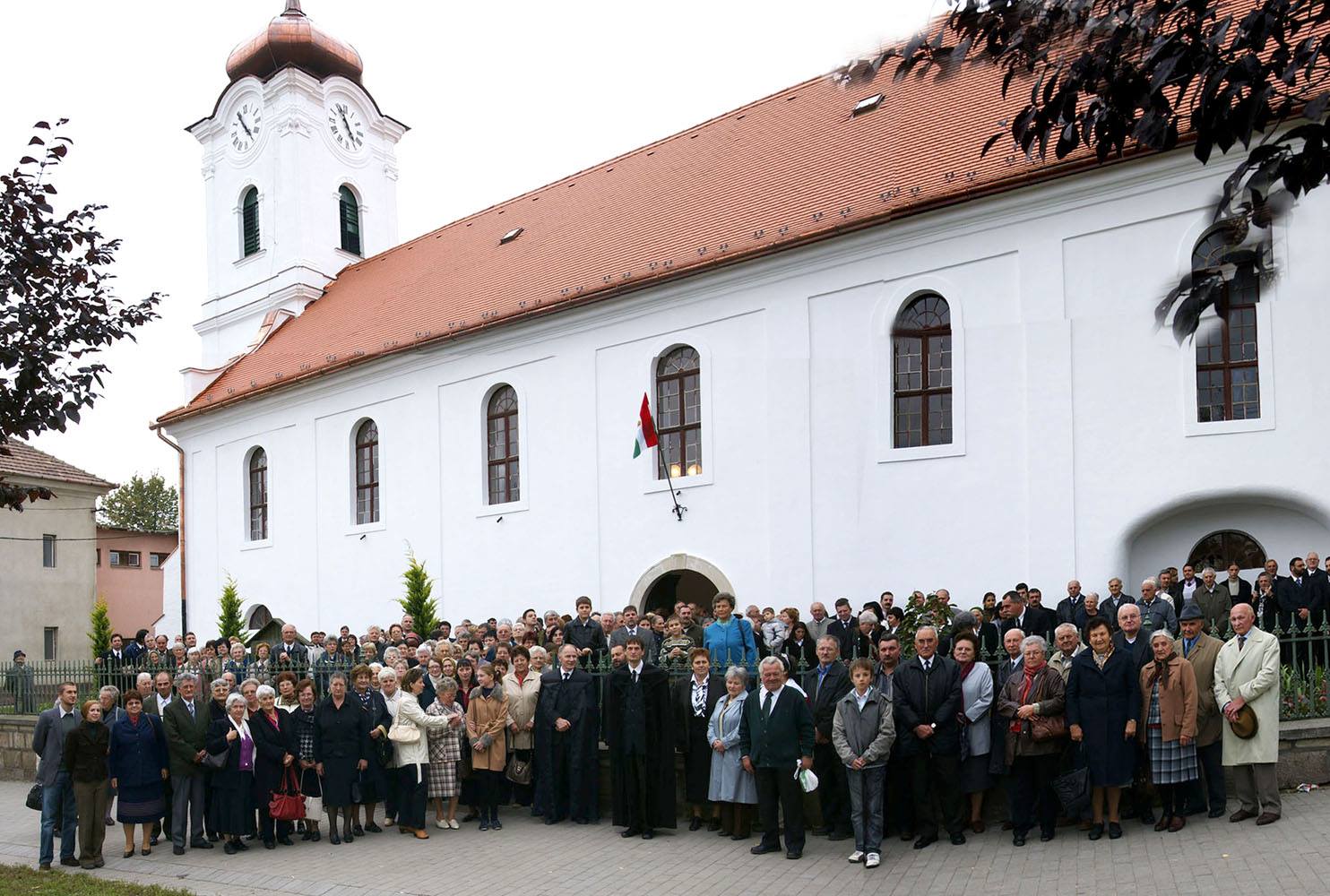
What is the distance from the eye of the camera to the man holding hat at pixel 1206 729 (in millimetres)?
8875

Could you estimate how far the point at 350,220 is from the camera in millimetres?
32781

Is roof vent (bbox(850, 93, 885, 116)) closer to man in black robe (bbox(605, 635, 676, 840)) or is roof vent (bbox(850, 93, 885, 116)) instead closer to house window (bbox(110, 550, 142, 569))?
man in black robe (bbox(605, 635, 676, 840))

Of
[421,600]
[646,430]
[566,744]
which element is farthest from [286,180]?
[566,744]

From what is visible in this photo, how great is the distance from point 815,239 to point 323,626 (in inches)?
538

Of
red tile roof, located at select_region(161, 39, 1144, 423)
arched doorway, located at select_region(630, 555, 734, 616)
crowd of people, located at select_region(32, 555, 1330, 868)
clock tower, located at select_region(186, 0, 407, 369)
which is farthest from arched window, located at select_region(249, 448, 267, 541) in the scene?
crowd of people, located at select_region(32, 555, 1330, 868)

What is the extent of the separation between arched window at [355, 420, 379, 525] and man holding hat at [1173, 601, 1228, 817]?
18.1 m

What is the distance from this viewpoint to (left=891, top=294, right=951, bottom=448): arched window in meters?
16.5

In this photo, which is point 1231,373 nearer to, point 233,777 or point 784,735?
point 784,735

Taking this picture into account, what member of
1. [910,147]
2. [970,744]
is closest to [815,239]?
[910,147]

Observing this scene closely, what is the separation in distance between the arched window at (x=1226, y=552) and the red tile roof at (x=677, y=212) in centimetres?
488

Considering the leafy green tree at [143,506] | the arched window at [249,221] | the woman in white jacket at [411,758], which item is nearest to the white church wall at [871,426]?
the woman in white jacket at [411,758]

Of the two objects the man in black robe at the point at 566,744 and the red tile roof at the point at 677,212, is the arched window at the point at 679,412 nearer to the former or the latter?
the red tile roof at the point at 677,212

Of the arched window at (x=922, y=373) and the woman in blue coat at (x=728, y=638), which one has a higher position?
the arched window at (x=922, y=373)

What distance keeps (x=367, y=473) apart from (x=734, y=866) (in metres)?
17.2
